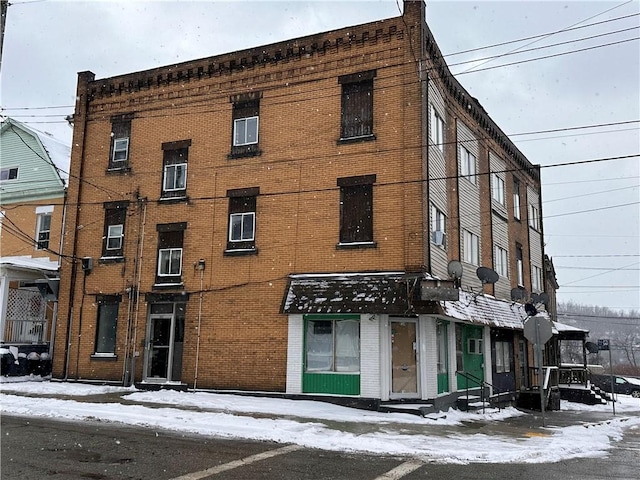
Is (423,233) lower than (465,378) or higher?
higher

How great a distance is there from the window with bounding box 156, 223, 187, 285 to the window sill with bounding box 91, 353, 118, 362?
2951 mm

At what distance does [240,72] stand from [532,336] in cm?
1260

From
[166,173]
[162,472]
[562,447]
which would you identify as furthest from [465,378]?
[162,472]

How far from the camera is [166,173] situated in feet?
68.2

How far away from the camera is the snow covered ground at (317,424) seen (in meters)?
10.8

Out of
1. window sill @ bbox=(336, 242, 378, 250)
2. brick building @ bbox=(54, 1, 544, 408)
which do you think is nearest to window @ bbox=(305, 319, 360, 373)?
brick building @ bbox=(54, 1, 544, 408)

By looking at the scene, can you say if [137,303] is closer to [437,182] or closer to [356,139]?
[356,139]

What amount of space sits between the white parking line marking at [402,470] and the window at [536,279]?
22967mm

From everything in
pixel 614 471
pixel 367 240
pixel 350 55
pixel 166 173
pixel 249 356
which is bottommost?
pixel 614 471

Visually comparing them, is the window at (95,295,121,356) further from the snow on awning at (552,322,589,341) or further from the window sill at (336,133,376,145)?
the snow on awning at (552,322,589,341)

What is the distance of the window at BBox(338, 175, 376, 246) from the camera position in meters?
17.5

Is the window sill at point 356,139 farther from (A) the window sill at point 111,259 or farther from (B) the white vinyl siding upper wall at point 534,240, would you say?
(B) the white vinyl siding upper wall at point 534,240

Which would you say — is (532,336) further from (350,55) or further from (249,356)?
(350,55)

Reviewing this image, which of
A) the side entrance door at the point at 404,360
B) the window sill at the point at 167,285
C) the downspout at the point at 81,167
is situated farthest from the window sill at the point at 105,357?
the side entrance door at the point at 404,360
